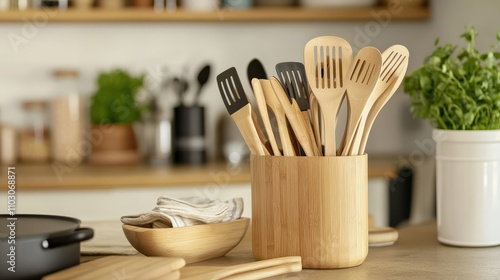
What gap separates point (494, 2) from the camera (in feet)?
8.41

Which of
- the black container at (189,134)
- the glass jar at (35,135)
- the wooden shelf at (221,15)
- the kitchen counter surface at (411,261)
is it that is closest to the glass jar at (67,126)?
the glass jar at (35,135)

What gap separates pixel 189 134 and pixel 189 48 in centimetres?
45

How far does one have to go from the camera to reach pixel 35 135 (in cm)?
304

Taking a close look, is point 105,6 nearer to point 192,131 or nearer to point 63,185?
point 192,131

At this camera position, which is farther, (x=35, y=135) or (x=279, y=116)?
(x=35, y=135)

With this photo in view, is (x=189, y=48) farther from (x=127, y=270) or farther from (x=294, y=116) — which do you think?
(x=127, y=270)

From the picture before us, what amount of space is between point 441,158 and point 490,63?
0.18 metres

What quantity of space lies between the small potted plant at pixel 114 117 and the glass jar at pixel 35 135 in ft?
0.65

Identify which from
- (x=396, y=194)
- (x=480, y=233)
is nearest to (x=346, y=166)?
(x=480, y=233)

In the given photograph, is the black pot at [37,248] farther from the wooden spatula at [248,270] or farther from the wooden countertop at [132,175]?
the wooden countertop at [132,175]

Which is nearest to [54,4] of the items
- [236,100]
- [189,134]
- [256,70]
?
[189,134]

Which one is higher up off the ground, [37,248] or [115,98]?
[115,98]

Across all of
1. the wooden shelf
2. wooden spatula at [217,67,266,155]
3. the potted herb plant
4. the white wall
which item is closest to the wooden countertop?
the white wall

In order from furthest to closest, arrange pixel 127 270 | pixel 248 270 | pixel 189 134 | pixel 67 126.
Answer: pixel 67 126 < pixel 189 134 < pixel 248 270 < pixel 127 270
